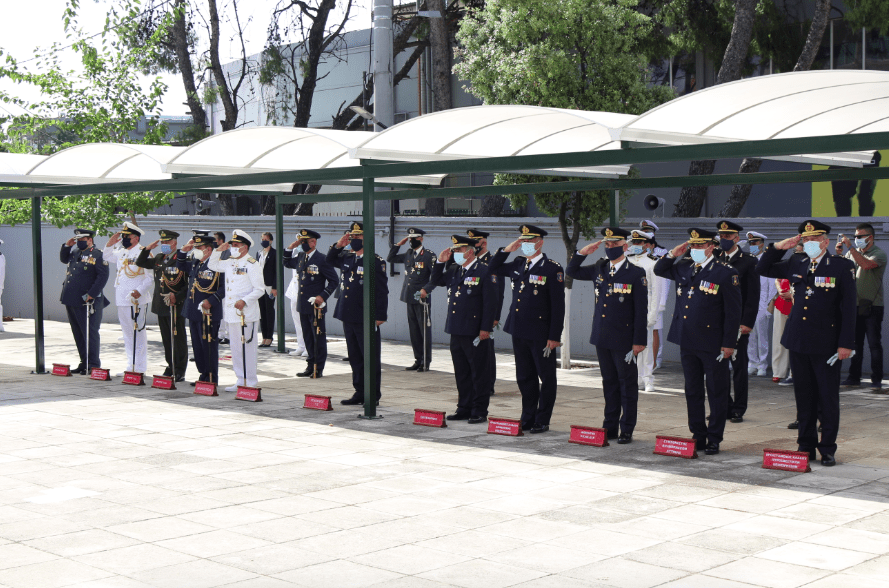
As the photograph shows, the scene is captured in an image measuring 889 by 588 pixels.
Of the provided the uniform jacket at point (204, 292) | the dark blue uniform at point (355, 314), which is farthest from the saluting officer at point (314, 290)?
the dark blue uniform at point (355, 314)

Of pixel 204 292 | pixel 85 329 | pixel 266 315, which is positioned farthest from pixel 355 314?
pixel 266 315

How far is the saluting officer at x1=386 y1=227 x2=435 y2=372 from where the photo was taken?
13602 mm

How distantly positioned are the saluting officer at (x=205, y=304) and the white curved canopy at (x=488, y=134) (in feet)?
10.6

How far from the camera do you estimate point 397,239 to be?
17797mm

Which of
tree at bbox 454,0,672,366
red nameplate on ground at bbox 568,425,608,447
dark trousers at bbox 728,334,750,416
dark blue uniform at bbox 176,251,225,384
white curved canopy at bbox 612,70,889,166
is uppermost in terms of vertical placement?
tree at bbox 454,0,672,366

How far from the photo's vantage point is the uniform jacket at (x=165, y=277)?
12438 millimetres

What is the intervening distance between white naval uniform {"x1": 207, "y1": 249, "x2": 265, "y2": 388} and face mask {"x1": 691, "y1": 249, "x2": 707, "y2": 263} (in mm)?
5199

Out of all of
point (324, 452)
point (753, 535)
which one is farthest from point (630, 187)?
point (753, 535)

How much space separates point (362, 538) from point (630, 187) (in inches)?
219

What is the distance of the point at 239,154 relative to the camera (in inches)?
467

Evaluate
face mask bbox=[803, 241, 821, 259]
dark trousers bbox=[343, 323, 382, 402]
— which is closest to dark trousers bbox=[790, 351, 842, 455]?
face mask bbox=[803, 241, 821, 259]

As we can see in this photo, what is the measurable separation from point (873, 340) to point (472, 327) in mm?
5532

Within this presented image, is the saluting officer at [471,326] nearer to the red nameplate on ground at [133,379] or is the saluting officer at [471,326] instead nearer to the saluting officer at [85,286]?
the red nameplate on ground at [133,379]

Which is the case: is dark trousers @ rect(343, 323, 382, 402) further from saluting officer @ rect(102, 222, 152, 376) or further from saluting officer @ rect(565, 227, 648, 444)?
saluting officer @ rect(102, 222, 152, 376)
